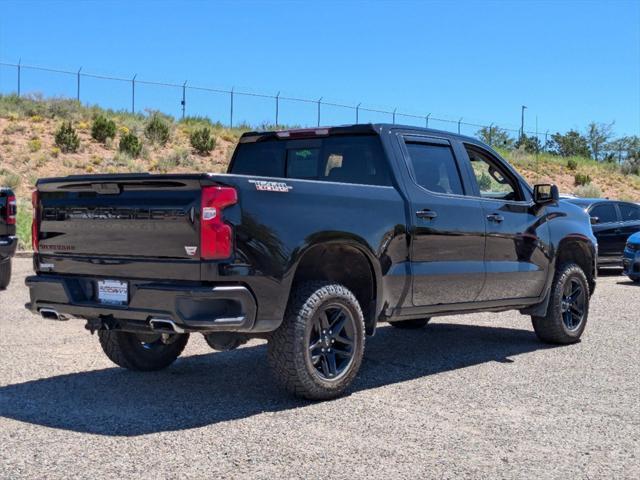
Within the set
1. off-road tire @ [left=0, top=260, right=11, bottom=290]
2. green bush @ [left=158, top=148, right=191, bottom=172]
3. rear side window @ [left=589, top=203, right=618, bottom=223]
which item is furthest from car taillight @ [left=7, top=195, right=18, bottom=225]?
green bush @ [left=158, top=148, right=191, bottom=172]

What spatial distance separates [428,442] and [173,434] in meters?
1.55

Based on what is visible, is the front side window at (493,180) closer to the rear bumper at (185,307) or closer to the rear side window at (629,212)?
the rear bumper at (185,307)

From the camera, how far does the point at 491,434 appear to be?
536 cm

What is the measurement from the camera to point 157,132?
4309cm

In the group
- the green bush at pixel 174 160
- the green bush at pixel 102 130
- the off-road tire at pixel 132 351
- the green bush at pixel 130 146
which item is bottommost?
the off-road tire at pixel 132 351

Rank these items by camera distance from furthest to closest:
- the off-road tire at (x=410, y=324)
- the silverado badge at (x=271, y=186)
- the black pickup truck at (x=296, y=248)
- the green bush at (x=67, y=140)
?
the green bush at (x=67, y=140)
the off-road tire at (x=410, y=324)
the silverado badge at (x=271, y=186)
the black pickup truck at (x=296, y=248)

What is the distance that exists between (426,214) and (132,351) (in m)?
2.68

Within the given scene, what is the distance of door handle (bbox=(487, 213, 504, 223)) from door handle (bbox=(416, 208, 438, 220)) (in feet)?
2.87

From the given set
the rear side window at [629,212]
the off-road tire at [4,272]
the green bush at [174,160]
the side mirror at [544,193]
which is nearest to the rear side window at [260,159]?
the side mirror at [544,193]

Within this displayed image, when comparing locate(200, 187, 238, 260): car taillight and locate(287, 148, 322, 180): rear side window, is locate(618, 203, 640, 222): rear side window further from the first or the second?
locate(200, 187, 238, 260): car taillight

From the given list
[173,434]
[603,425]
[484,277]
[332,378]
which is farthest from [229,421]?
[484,277]

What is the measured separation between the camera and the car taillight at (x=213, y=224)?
5.52 m

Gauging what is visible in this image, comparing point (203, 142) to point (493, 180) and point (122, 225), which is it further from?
point (122, 225)

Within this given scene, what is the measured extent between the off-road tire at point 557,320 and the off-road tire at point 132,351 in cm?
372
